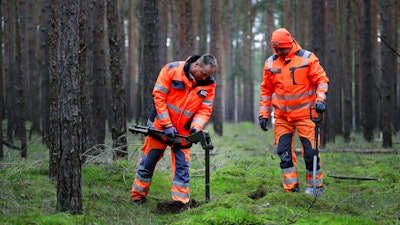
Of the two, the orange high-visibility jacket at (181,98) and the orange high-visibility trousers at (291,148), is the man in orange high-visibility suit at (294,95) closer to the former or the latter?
the orange high-visibility trousers at (291,148)

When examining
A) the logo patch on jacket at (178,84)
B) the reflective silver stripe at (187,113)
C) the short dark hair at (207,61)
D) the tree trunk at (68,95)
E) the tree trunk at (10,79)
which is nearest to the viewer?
the tree trunk at (68,95)

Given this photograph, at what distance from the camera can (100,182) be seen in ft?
23.5

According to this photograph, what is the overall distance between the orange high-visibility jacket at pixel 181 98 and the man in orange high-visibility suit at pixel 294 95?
1.11m

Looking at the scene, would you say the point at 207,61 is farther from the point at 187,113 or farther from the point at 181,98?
the point at 187,113

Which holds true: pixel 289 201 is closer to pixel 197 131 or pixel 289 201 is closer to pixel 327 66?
pixel 197 131

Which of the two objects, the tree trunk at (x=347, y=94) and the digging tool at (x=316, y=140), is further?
the tree trunk at (x=347, y=94)

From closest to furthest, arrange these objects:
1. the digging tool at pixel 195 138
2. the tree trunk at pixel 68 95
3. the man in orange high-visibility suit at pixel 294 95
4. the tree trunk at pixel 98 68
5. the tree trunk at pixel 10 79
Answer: the tree trunk at pixel 68 95 < the digging tool at pixel 195 138 < the man in orange high-visibility suit at pixel 294 95 < the tree trunk at pixel 98 68 < the tree trunk at pixel 10 79

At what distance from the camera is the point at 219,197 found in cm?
609

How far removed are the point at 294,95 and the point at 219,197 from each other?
5.84ft

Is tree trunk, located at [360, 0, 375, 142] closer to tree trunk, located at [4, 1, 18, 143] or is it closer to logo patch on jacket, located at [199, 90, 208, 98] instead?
logo patch on jacket, located at [199, 90, 208, 98]

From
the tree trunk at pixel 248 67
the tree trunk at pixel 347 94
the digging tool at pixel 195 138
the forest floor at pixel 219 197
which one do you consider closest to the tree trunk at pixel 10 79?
the forest floor at pixel 219 197

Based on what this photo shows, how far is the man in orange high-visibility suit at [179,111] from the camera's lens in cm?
607

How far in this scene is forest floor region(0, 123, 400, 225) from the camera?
4.67m

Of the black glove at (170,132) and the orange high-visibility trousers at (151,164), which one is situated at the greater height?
the black glove at (170,132)
